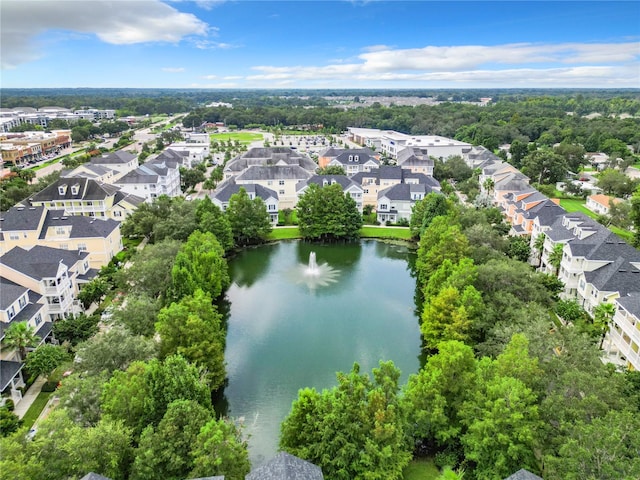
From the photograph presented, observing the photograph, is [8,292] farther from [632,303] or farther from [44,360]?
[632,303]

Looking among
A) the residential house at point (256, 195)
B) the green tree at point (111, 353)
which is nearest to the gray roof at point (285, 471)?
the green tree at point (111, 353)

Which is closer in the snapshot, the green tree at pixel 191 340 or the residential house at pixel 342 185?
the green tree at pixel 191 340

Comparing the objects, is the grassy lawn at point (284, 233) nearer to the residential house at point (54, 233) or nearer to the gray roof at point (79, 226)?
the gray roof at point (79, 226)

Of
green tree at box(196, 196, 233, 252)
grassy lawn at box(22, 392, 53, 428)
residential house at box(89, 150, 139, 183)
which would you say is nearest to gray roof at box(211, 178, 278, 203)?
green tree at box(196, 196, 233, 252)

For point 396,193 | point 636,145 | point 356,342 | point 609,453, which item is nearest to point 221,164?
point 396,193

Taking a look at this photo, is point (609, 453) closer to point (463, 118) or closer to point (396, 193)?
point (396, 193)

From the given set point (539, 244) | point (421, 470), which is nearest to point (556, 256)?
point (539, 244)
